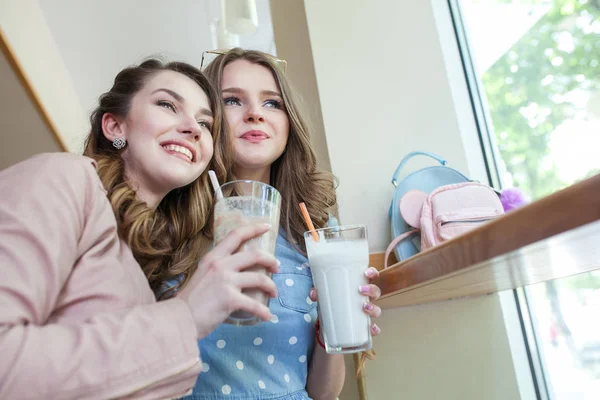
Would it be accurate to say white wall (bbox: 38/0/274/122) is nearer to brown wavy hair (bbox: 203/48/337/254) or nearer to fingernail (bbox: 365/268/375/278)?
brown wavy hair (bbox: 203/48/337/254)

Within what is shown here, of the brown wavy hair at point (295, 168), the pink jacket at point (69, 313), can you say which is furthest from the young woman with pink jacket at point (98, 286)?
→ the brown wavy hair at point (295, 168)

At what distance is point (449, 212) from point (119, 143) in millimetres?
843

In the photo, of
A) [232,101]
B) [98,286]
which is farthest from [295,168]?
[98,286]

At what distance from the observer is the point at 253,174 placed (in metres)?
1.39

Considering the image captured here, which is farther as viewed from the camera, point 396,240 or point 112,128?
point 396,240

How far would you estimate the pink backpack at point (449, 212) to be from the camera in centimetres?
127

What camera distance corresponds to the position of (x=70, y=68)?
3105 mm

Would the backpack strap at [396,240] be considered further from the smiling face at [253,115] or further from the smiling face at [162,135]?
the smiling face at [162,135]

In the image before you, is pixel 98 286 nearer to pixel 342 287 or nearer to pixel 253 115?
pixel 342 287

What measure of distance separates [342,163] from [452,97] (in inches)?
18.9

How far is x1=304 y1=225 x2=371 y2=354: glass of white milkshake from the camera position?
0.89m

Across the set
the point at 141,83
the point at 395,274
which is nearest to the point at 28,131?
the point at 141,83

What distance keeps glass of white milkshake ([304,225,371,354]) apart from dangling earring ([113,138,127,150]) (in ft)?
1.52

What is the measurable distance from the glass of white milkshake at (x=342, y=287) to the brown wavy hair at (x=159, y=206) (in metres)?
0.32
